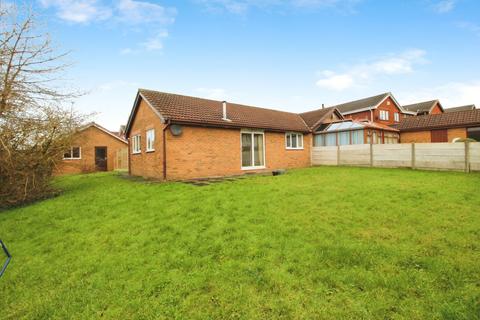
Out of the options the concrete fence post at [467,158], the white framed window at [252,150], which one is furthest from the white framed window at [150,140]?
the concrete fence post at [467,158]

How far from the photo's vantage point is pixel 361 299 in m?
2.55

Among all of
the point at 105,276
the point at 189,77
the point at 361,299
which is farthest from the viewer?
the point at 189,77

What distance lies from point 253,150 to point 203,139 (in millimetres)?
3654

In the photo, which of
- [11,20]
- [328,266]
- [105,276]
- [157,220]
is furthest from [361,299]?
[11,20]

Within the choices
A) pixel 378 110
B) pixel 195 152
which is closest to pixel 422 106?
pixel 378 110

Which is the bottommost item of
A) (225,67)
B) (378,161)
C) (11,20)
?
(378,161)

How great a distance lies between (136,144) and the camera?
16.1 m

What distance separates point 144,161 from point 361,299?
13852 millimetres

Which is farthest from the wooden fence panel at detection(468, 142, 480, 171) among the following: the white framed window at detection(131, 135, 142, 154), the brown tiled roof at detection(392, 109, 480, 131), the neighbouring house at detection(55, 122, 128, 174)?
the neighbouring house at detection(55, 122, 128, 174)

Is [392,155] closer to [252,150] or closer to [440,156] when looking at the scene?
[440,156]

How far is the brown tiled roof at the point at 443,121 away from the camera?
806 inches

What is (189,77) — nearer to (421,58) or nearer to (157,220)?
(157,220)

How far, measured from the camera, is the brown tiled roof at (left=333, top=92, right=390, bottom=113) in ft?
109

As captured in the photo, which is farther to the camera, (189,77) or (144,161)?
(189,77)
